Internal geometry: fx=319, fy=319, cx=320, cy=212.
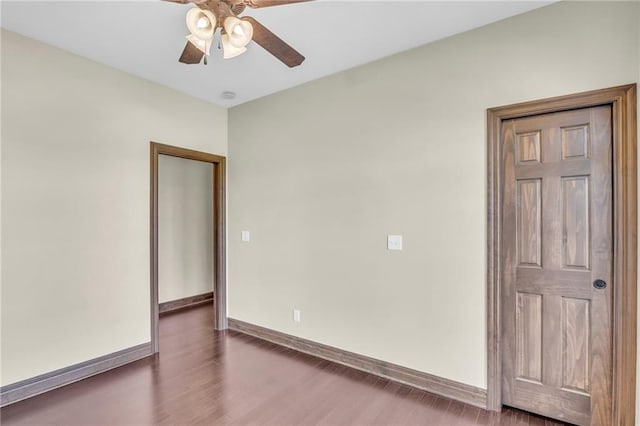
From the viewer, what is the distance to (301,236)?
A: 3.31 m

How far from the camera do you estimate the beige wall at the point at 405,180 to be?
2.11 meters

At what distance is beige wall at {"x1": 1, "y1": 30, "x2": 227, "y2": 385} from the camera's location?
2.40 meters

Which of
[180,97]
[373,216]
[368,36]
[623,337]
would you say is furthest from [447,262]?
[180,97]

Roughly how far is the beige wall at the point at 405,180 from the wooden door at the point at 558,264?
19 centimetres

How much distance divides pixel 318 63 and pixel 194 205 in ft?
10.5

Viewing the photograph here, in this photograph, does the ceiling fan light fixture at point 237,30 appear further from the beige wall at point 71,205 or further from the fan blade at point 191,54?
the beige wall at point 71,205

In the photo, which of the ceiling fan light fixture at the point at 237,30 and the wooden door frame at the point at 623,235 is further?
the wooden door frame at the point at 623,235

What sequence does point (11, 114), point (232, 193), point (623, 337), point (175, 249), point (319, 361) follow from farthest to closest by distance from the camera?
point (175, 249) < point (232, 193) < point (319, 361) < point (11, 114) < point (623, 337)

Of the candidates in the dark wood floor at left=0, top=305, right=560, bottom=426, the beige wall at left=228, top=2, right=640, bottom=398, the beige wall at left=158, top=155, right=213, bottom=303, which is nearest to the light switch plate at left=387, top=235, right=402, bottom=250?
the beige wall at left=228, top=2, right=640, bottom=398

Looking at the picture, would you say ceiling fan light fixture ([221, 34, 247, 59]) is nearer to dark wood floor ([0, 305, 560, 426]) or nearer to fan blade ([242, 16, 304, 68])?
fan blade ([242, 16, 304, 68])

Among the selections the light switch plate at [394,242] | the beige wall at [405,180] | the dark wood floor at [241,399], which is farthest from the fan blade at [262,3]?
the dark wood floor at [241,399]

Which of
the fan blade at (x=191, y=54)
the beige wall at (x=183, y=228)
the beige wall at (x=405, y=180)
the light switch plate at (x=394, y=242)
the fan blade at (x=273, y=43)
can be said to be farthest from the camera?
the beige wall at (x=183, y=228)

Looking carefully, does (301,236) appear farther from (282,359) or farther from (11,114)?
(11,114)

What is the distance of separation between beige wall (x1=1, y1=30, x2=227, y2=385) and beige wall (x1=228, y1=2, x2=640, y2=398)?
1231mm
